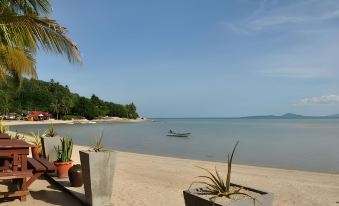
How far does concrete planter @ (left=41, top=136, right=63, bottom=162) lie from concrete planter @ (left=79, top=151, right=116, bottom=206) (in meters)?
3.21

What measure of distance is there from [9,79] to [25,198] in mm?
12568

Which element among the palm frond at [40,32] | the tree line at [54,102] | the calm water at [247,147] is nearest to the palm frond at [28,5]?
the palm frond at [40,32]

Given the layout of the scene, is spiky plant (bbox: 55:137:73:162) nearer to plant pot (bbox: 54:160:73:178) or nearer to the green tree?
plant pot (bbox: 54:160:73:178)

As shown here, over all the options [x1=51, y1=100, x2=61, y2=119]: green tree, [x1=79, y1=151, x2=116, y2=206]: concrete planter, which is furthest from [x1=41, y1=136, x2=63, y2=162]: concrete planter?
[x1=51, y1=100, x2=61, y2=119]: green tree

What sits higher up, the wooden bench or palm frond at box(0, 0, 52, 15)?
palm frond at box(0, 0, 52, 15)

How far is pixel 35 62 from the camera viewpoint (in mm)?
13781

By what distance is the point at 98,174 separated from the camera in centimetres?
540

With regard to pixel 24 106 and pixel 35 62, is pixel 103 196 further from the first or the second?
pixel 24 106

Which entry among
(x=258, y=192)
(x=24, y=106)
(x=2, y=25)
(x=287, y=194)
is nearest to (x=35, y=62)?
(x=2, y=25)

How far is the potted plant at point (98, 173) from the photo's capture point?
5.34 meters

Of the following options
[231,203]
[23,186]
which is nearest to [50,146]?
[23,186]

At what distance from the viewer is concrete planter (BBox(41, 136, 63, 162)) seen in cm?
843

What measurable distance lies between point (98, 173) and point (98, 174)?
0.05ft

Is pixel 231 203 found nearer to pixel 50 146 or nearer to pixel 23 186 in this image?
pixel 23 186
